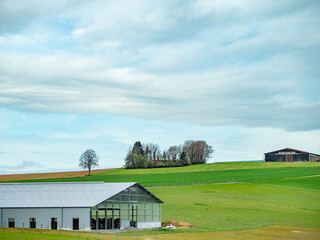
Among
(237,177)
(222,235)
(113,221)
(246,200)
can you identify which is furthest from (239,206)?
(237,177)

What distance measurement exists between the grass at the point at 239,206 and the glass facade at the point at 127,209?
13.9ft

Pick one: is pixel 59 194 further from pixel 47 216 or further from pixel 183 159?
pixel 183 159

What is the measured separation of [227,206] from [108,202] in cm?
2718

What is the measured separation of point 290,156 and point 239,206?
→ 87.9 metres

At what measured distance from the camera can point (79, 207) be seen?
54.3 meters

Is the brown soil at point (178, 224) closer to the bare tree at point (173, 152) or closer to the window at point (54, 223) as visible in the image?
the window at point (54, 223)

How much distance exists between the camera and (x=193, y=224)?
59.8 metres

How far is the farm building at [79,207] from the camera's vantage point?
54406 millimetres

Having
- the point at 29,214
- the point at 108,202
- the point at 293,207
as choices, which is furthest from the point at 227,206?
the point at 29,214

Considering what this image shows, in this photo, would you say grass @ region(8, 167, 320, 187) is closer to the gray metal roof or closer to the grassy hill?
the grassy hill

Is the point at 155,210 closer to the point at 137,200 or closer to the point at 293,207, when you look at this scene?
the point at 137,200

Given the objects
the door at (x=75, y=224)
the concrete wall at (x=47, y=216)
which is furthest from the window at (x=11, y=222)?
the door at (x=75, y=224)

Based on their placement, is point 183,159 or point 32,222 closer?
point 32,222

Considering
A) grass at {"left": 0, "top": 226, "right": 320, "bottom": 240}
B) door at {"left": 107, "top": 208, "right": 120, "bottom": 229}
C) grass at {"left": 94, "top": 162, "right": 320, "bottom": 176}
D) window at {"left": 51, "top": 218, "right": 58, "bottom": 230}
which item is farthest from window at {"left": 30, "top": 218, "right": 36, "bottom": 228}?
grass at {"left": 94, "top": 162, "right": 320, "bottom": 176}
